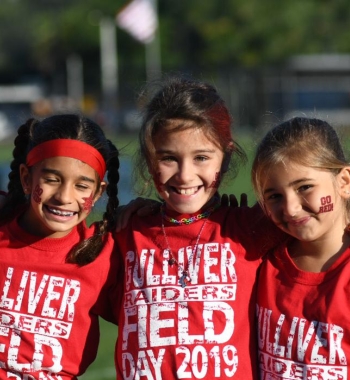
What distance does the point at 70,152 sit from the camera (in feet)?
12.0

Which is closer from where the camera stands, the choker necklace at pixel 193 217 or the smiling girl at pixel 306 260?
the smiling girl at pixel 306 260

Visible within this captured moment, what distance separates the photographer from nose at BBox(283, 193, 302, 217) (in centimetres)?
334

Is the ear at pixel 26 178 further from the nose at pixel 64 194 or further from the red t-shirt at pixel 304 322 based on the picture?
the red t-shirt at pixel 304 322

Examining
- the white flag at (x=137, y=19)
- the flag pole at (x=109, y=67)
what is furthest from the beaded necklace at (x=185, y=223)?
the flag pole at (x=109, y=67)

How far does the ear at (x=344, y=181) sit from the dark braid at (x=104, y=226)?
0.94m

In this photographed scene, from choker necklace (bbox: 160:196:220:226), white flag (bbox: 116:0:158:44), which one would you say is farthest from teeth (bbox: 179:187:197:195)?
white flag (bbox: 116:0:158:44)

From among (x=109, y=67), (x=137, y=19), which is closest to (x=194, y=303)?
(x=137, y=19)

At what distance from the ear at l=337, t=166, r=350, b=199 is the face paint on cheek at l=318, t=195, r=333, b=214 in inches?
2.5

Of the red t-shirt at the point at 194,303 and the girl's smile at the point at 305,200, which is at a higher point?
the girl's smile at the point at 305,200

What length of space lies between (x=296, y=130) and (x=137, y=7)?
27.9 metres

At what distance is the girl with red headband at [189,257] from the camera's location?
343 cm

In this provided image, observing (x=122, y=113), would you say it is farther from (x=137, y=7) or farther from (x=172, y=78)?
(x=172, y=78)

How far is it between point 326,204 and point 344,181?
123 mm

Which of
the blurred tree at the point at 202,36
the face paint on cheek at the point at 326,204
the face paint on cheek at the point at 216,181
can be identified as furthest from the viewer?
the blurred tree at the point at 202,36
